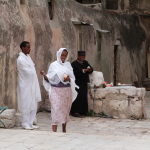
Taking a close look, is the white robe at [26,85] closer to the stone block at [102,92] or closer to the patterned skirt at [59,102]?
the patterned skirt at [59,102]

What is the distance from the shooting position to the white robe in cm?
868

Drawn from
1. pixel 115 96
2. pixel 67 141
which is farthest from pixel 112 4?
pixel 67 141

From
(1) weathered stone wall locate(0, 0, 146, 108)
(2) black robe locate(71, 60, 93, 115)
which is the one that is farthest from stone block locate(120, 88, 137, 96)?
(1) weathered stone wall locate(0, 0, 146, 108)

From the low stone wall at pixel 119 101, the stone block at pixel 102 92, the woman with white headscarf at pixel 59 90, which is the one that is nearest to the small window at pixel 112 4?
the low stone wall at pixel 119 101

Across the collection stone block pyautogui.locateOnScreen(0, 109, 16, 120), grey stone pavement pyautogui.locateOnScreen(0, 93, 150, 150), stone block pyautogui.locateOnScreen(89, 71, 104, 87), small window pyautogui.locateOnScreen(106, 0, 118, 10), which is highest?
small window pyautogui.locateOnScreen(106, 0, 118, 10)

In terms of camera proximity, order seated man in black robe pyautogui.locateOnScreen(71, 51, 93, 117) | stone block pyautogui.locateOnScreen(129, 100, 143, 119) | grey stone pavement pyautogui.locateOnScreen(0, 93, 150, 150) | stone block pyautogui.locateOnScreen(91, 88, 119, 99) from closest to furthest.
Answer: grey stone pavement pyautogui.locateOnScreen(0, 93, 150, 150) → stone block pyautogui.locateOnScreen(129, 100, 143, 119) → stone block pyautogui.locateOnScreen(91, 88, 119, 99) → seated man in black robe pyautogui.locateOnScreen(71, 51, 93, 117)

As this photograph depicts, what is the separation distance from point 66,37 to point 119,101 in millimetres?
3215

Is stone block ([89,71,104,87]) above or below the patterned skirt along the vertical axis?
above

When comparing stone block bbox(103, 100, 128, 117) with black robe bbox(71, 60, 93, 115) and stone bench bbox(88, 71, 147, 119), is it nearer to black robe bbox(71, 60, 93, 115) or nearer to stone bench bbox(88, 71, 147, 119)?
stone bench bbox(88, 71, 147, 119)

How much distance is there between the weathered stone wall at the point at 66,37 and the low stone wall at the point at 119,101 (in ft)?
4.65

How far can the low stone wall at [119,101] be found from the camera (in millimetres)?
10578

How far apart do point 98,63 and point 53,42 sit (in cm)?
463

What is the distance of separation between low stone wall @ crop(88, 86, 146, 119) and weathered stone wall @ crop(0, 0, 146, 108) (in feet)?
4.65

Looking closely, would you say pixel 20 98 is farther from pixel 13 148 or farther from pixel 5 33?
pixel 13 148
